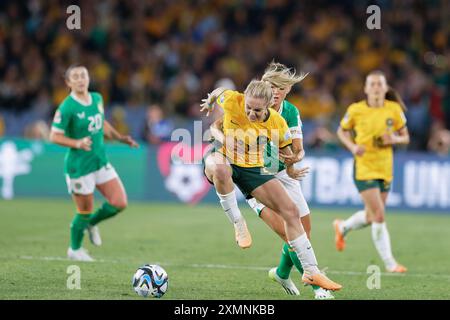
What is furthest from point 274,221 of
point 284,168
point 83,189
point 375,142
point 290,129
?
point 375,142

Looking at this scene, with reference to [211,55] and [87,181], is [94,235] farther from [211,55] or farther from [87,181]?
[211,55]

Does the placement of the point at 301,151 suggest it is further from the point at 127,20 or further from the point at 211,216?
the point at 127,20

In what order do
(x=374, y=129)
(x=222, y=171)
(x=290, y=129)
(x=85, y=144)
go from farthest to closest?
(x=374, y=129) < (x=85, y=144) < (x=290, y=129) < (x=222, y=171)

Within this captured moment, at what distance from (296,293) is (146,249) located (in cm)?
394

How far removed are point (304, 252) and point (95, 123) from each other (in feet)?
13.0

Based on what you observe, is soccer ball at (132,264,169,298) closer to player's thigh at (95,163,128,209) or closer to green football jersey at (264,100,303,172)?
green football jersey at (264,100,303,172)

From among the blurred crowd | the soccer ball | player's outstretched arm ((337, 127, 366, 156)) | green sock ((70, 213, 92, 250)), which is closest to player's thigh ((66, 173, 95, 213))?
green sock ((70, 213, 92, 250))

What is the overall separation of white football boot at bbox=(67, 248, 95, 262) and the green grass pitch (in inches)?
7.5

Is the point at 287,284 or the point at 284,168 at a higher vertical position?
the point at 284,168

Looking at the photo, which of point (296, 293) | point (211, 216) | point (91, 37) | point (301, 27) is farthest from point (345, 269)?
point (91, 37)

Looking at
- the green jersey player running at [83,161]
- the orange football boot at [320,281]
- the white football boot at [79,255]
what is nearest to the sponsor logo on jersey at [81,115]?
the green jersey player running at [83,161]

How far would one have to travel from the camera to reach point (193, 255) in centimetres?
1173

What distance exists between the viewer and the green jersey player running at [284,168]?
858 centimetres

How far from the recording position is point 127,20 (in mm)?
23750
